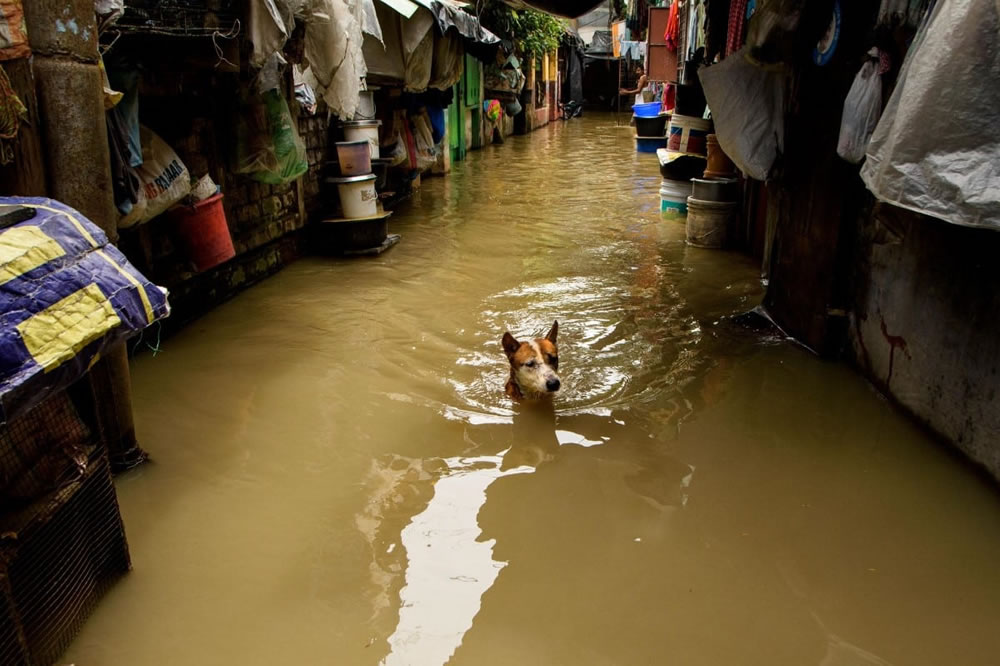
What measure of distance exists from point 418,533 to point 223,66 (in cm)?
370

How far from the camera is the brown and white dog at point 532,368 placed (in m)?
4.26

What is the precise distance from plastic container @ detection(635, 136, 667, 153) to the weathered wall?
11553 mm

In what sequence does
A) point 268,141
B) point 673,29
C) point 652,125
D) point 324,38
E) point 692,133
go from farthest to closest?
point 652,125, point 673,29, point 692,133, point 268,141, point 324,38

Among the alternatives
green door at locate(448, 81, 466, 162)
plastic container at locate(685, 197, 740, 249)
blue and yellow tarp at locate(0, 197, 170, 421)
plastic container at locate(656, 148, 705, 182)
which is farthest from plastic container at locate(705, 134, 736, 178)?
green door at locate(448, 81, 466, 162)

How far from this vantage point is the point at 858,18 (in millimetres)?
4410

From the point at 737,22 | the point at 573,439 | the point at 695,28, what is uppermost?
the point at 695,28

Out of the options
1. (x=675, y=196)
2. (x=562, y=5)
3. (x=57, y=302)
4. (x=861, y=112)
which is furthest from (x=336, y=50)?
(x=675, y=196)

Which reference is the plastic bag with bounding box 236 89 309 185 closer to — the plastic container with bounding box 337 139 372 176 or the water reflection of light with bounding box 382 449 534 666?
the plastic container with bounding box 337 139 372 176

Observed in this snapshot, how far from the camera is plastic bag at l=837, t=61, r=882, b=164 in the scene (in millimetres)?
4012

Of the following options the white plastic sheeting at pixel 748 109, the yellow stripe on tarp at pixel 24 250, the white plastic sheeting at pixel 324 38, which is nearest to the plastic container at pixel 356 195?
the white plastic sheeting at pixel 324 38

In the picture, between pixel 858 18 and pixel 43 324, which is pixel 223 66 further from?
pixel 858 18

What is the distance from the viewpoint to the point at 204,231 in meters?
5.52

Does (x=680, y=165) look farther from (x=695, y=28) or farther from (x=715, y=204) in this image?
(x=695, y=28)

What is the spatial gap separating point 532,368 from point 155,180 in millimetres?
2868
